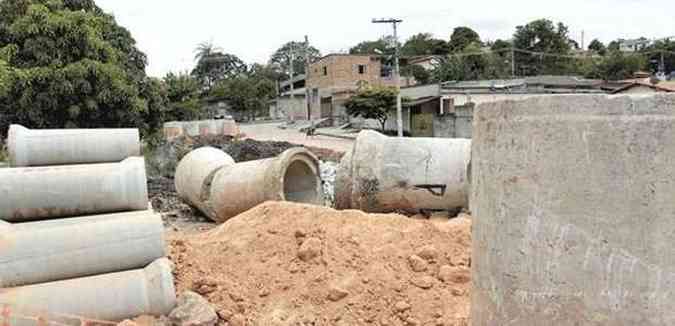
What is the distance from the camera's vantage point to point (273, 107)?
59594mm

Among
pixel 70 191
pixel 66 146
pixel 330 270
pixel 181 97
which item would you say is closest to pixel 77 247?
pixel 70 191

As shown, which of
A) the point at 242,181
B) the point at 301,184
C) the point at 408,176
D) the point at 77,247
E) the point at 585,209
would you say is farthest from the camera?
the point at 301,184

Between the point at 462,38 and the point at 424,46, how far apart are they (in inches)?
181

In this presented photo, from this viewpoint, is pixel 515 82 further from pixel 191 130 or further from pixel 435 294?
pixel 435 294

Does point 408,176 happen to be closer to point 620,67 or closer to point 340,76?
point 340,76

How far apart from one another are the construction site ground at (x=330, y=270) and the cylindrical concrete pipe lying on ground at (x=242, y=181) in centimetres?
293

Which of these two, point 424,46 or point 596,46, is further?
point 596,46

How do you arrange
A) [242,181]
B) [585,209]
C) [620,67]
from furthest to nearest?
[620,67] < [242,181] < [585,209]

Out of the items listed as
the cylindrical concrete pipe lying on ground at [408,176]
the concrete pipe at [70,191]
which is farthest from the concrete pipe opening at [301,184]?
the concrete pipe at [70,191]

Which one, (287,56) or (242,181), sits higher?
(287,56)

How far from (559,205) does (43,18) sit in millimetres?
15562

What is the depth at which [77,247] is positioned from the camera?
4.63m

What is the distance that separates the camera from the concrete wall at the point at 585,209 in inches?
85.0

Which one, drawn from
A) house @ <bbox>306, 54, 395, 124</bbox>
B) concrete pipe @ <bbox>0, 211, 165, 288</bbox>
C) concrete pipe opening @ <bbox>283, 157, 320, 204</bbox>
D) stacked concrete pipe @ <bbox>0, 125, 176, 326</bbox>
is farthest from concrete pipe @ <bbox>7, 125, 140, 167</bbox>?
house @ <bbox>306, 54, 395, 124</bbox>
